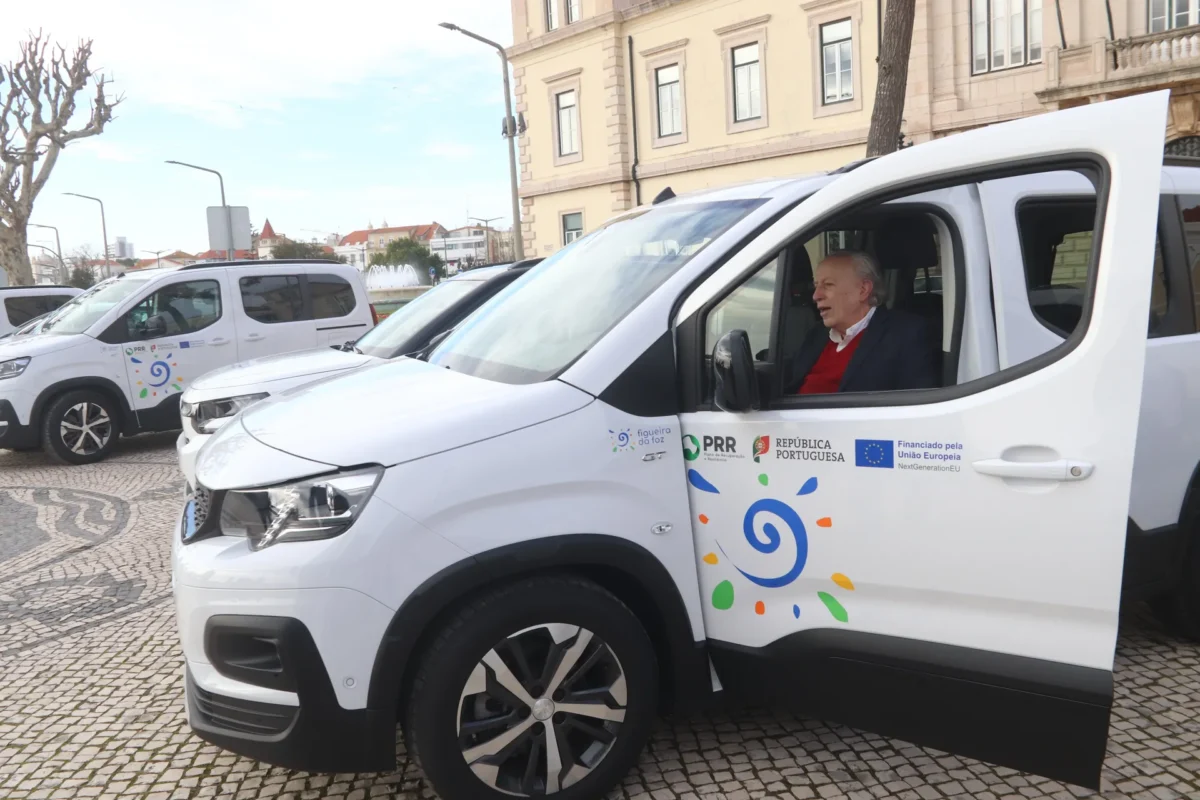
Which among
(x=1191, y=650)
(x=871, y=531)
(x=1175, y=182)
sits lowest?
(x=1191, y=650)

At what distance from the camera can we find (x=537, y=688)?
2.59 metres

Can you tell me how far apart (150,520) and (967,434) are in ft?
19.8

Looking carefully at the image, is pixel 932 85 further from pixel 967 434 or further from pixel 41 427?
pixel 967 434

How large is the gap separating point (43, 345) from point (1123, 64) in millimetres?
17982

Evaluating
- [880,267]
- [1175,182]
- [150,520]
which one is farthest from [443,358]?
[150,520]

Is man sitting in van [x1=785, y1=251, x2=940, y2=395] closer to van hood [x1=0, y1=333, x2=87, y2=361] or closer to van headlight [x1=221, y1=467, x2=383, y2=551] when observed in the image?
van headlight [x1=221, y1=467, x2=383, y2=551]

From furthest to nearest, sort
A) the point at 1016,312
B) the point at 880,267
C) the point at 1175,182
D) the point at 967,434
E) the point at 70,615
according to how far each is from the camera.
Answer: the point at 70,615 → the point at 1175,182 → the point at 880,267 → the point at 1016,312 → the point at 967,434

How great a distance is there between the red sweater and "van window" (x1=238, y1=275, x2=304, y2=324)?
25.9 feet

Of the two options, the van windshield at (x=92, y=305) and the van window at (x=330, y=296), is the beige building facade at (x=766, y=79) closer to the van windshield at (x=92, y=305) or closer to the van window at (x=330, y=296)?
the van window at (x=330, y=296)

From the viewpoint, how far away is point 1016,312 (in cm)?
302

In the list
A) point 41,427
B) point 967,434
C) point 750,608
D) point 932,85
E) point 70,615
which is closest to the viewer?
point 967,434

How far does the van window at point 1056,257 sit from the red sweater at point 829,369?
623 mm

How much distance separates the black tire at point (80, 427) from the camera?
906cm

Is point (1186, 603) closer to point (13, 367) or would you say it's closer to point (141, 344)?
point (141, 344)
